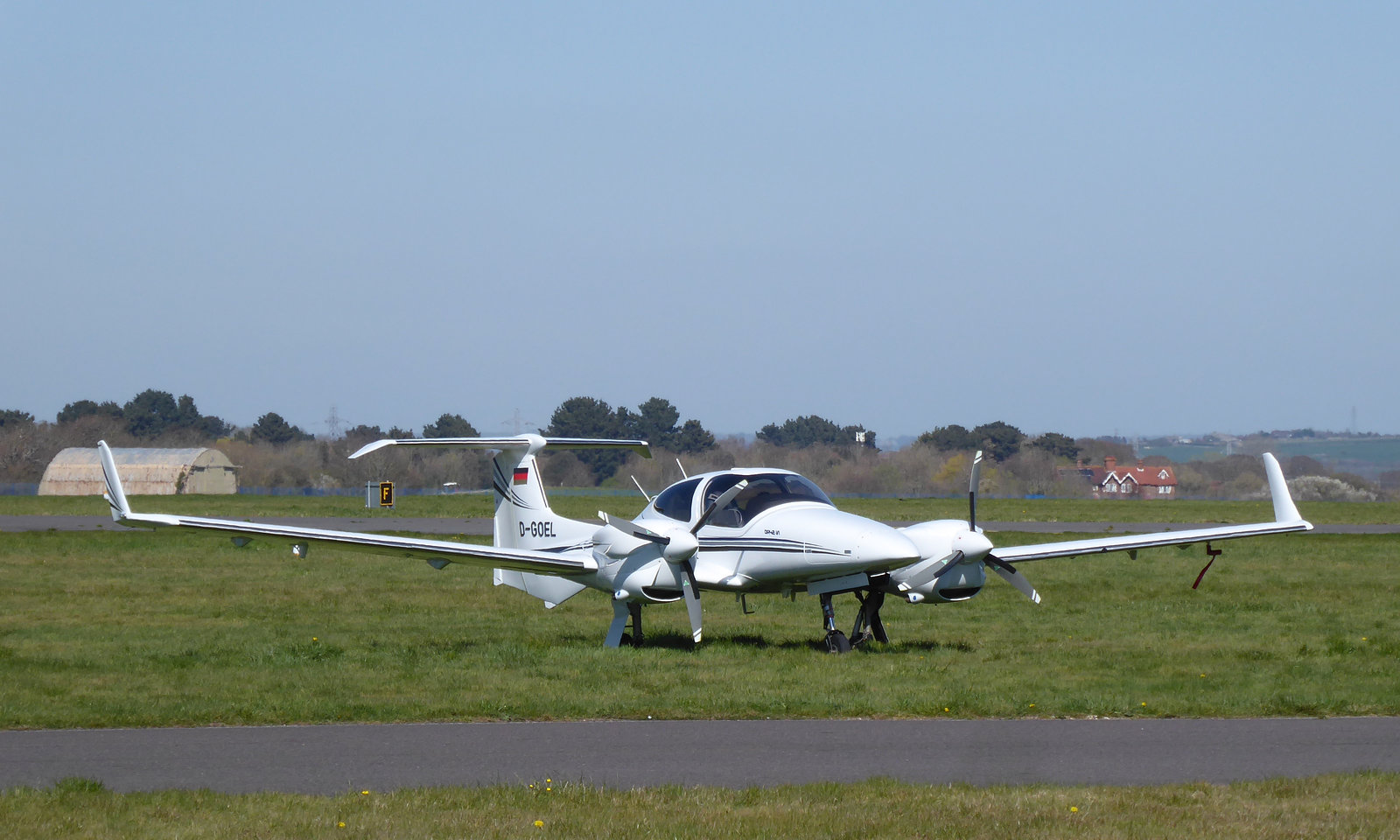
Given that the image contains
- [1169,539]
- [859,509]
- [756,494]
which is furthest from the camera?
[859,509]

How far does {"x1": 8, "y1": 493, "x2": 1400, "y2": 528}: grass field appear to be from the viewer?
181 ft

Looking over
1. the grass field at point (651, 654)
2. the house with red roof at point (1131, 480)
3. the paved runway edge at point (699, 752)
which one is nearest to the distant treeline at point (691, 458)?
the house with red roof at point (1131, 480)

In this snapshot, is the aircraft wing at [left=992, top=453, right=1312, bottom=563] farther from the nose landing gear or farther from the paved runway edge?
the paved runway edge

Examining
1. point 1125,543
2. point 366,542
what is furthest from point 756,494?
point 1125,543

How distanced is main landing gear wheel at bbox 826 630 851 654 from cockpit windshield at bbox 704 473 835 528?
1615 millimetres

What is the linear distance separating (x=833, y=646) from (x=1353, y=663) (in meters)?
5.97

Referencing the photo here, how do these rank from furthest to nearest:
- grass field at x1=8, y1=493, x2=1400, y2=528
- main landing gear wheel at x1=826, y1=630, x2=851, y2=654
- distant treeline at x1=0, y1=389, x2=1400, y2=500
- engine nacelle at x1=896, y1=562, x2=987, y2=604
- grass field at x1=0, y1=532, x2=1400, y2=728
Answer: distant treeline at x1=0, y1=389, x2=1400, y2=500
grass field at x1=8, y1=493, x2=1400, y2=528
main landing gear wheel at x1=826, y1=630, x2=851, y2=654
engine nacelle at x1=896, y1=562, x2=987, y2=604
grass field at x1=0, y1=532, x2=1400, y2=728

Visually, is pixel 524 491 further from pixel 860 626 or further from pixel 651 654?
pixel 860 626

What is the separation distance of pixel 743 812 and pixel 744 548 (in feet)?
24.9

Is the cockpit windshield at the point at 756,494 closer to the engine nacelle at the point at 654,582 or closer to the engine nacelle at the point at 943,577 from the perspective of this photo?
the engine nacelle at the point at 654,582

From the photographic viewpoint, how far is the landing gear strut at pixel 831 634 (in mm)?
15609

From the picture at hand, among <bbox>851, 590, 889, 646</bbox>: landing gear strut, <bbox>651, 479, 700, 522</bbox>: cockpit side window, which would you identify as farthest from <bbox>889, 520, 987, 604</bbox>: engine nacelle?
<bbox>651, 479, 700, 522</bbox>: cockpit side window

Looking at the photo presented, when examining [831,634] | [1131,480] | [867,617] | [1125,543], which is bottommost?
[831,634]

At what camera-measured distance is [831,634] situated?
1573 centimetres
